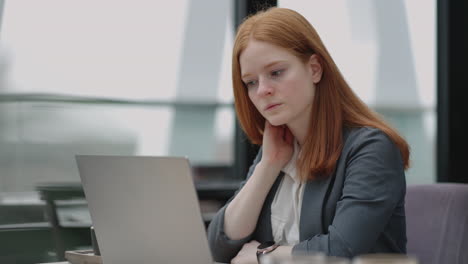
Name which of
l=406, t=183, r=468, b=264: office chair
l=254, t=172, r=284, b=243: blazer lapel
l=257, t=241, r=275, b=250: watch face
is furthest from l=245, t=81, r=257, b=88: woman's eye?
l=406, t=183, r=468, b=264: office chair

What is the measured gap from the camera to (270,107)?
182 cm

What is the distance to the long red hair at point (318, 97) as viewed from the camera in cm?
183

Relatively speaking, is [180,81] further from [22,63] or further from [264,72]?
[264,72]

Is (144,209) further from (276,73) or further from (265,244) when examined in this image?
(276,73)

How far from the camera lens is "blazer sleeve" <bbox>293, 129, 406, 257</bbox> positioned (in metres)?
1.65

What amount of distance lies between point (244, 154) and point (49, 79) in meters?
1.08

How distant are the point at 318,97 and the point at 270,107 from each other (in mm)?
170

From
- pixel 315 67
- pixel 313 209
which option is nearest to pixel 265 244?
pixel 313 209

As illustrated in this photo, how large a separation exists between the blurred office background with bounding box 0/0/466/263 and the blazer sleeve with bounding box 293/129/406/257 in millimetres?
452

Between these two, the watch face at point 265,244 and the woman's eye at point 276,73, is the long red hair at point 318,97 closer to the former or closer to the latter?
the woman's eye at point 276,73

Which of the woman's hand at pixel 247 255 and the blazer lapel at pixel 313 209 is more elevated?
the blazer lapel at pixel 313 209

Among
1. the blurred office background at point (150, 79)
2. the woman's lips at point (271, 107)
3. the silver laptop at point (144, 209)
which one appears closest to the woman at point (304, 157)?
the woman's lips at point (271, 107)

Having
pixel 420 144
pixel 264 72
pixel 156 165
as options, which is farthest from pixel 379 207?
pixel 420 144

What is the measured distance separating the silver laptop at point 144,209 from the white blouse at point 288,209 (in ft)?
1.63
